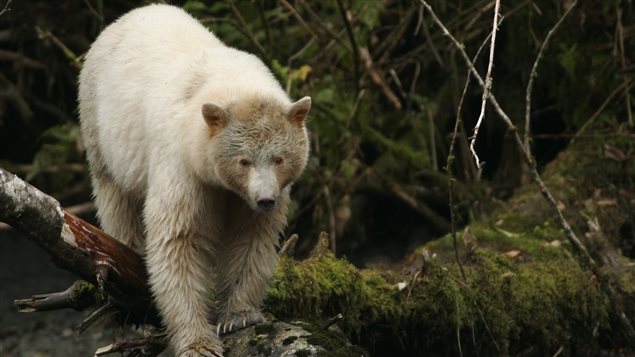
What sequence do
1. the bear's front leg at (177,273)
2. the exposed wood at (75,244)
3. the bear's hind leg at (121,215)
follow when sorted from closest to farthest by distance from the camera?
the exposed wood at (75,244), the bear's front leg at (177,273), the bear's hind leg at (121,215)

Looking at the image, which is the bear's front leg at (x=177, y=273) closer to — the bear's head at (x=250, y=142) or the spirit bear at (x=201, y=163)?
the spirit bear at (x=201, y=163)

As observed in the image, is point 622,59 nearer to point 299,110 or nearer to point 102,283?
point 299,110

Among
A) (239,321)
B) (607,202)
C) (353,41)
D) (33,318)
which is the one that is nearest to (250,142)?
(239,321)

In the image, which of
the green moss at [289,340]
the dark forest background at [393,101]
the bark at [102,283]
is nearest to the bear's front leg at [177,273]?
the bark at [102,283]

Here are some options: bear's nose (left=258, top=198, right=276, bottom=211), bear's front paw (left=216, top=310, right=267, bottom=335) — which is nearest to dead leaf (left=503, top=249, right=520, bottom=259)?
bear's front paw (left=216, top=310, right=267, bottom=335)

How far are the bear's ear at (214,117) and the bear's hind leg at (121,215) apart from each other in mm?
1341

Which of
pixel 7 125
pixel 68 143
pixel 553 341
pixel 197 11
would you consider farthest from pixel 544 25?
pixel 7 125

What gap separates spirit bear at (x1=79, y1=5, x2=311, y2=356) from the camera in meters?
5.86

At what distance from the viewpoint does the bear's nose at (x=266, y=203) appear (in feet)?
18.5

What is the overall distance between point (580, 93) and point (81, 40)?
5.58 metres

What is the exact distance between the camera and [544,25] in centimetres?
1022

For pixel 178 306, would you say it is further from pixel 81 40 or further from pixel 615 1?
pixel 81 40

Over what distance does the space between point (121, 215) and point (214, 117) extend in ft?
5.14

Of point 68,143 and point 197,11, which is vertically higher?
point 197,11
